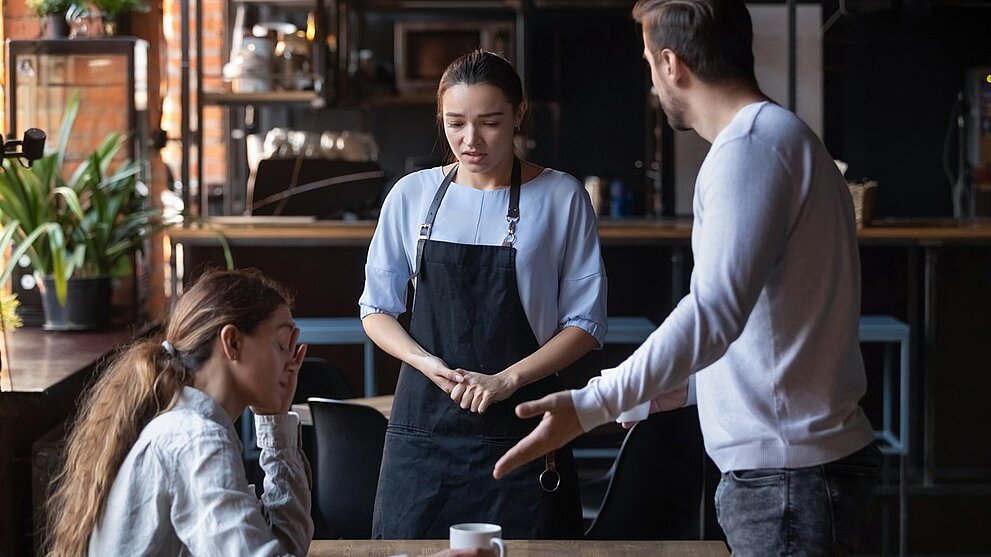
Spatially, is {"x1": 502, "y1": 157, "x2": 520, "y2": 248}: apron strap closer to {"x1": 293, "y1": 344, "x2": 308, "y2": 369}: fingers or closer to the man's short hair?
{"x1": 293, "y1": 344, "x2": 308, "y2": 369}: fingers

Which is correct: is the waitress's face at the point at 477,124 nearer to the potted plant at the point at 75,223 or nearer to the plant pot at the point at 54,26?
the potted plant at the point at 75,223

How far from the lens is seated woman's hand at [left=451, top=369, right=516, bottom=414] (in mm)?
2225

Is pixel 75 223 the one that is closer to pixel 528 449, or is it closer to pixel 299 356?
pixel 299 356

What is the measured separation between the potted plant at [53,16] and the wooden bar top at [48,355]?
970 mm

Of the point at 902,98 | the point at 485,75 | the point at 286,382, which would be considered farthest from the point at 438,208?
the point at 902,98

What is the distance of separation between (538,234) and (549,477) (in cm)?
45

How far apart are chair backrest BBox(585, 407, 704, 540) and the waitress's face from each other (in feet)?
2.15

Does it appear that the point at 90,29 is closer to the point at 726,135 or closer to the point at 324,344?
the point at 324,344

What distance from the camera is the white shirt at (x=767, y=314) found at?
1490 mm

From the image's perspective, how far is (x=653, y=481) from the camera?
2523mm

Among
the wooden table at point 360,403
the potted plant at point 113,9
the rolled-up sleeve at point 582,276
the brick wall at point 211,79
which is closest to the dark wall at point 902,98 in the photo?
the brick wall at point 211,79

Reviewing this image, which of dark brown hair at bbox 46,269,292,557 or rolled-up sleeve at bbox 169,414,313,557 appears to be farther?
dark brown hair at bbox 46,269,292,557

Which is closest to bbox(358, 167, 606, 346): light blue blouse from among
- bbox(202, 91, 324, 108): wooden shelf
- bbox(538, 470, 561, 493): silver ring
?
bbox(538, 470, 561, 493): silver ring

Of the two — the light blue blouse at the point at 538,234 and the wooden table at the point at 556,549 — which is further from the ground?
the light blue blouse at the point at 538,234
